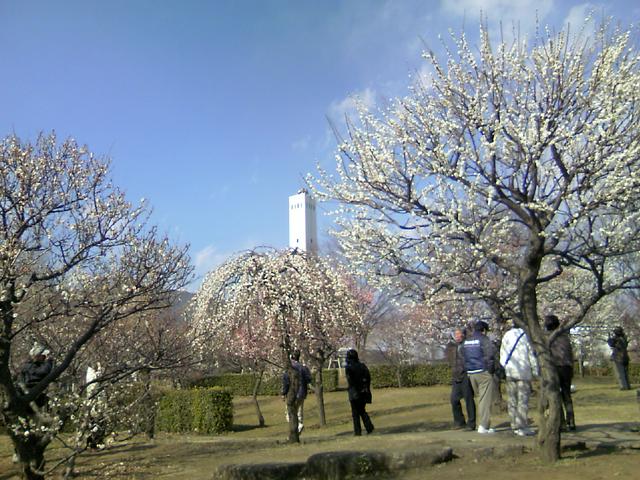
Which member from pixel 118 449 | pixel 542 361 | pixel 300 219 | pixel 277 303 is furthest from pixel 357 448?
pixel 300 219

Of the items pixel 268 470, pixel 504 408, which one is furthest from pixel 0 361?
pixel 504 408

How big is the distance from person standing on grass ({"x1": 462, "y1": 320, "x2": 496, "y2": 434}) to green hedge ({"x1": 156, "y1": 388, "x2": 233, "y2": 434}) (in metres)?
9.76

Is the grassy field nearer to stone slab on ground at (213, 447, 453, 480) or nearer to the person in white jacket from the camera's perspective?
stone slab on ground at (213, 447, 453, 480)

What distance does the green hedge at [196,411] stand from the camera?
56.1 feet

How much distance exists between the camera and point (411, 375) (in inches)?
1203

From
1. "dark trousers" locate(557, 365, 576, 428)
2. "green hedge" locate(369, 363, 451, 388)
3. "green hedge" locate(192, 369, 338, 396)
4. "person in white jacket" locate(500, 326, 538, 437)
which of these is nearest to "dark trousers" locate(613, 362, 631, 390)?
"dark trousers" locate(557, 365, 576, 428)

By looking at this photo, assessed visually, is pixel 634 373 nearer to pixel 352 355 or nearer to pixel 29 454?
pixel 352 355

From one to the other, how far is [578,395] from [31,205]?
53.0 feet

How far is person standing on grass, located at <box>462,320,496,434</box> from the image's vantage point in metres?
8.96

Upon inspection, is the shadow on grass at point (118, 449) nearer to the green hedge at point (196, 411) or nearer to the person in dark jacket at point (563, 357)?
the green hedge at point (196, 411)

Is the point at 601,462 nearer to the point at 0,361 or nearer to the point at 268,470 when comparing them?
the point at 268,470

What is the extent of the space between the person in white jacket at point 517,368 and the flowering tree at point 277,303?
11.8 feet

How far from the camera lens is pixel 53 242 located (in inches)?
324

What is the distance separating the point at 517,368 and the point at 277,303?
14.1 feet
